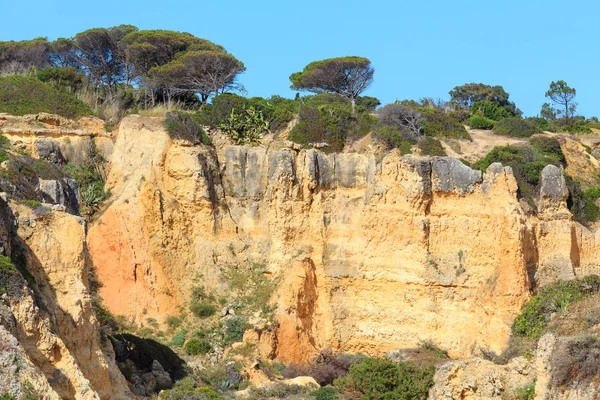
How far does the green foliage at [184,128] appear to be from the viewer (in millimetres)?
39438

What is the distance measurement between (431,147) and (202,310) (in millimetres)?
11939

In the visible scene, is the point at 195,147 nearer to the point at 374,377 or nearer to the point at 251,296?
the point at 251,296

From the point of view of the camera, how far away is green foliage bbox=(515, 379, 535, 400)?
2841 centimetres

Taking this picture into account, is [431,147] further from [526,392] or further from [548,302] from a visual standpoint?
[526,392]

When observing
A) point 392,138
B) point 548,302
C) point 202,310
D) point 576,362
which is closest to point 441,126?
point 392,138

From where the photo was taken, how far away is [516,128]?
167ft

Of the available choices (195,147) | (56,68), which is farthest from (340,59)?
(195,147)

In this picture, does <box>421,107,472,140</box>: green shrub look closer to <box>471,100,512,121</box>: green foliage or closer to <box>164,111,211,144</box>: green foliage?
<box>471,100,512,121</box>: green foliage

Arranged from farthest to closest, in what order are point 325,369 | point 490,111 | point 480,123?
point 490,111, point 480,123, point 325,369

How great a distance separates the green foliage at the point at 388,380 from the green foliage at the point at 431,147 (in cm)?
1256

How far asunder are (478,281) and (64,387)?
1853cm

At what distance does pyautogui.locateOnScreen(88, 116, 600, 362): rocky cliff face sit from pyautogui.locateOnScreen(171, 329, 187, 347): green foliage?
1020 millimetres

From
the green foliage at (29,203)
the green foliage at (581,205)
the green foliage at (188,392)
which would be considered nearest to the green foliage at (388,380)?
the green foliage at (188,392)

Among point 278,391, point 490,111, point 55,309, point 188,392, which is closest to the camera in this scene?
point 55,309
